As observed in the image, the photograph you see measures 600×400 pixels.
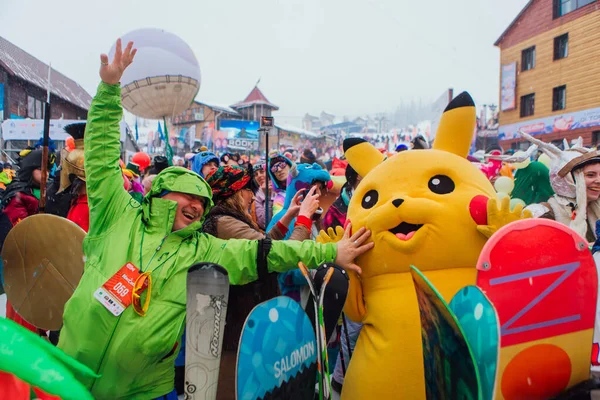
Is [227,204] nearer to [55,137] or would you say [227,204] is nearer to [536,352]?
[536,352]

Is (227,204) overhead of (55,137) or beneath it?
beneath

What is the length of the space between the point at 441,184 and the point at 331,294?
75 centimetres

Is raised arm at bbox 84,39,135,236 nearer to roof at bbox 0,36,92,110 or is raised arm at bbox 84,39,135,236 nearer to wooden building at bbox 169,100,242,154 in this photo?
roof at bbox 0,36,92,110

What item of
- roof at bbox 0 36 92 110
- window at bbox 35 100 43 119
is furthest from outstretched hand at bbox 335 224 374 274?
window at bbox 35 100 43 119

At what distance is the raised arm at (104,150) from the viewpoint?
85.1 inches

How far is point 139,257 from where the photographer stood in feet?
6.72

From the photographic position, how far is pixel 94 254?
2.12 meters

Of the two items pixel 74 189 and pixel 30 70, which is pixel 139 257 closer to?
pixel 74 189

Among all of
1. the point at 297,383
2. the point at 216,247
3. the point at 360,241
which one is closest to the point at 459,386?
the point at 297,383

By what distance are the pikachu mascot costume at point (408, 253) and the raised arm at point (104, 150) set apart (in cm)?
118

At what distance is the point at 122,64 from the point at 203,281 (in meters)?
1.12

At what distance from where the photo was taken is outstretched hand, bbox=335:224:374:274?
7.06 feet

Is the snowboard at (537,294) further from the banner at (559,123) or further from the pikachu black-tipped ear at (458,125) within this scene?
the banner at (559,123)

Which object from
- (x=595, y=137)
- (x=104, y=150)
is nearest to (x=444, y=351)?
(x=104, y=150)
